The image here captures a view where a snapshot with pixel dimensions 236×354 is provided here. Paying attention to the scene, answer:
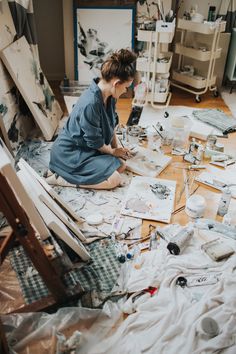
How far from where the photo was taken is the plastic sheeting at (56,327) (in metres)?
1.40

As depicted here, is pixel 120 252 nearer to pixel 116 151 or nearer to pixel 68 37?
pixel 116 151

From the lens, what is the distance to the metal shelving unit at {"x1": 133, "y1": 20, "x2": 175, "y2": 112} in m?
3.14

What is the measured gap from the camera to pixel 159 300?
1.52 metres

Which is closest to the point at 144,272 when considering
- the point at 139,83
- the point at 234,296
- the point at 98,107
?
the point at 234,296

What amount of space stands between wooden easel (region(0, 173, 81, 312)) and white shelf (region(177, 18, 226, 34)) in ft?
9.19

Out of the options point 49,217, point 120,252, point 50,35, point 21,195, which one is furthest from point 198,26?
point 21,195

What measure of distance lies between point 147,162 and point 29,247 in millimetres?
1373

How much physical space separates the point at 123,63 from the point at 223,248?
1209 mm

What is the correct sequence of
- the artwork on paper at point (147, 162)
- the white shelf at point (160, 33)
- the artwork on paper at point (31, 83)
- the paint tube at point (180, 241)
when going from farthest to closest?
the white shelf at point (160, 33), the artwork on paper at point (31, 83), the artwork on paper at point (147, 162), the paint tube at point (180, 241)

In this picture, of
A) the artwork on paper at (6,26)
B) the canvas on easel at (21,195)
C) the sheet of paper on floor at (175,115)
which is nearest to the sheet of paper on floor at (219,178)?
the sheet of paper on floor at (175,115)

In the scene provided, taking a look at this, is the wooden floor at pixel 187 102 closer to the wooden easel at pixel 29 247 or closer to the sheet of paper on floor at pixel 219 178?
the sheet of paper on floor at pixel 219 178

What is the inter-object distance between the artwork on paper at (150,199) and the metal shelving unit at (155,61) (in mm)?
1385

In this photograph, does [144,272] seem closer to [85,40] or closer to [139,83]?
[139,83]

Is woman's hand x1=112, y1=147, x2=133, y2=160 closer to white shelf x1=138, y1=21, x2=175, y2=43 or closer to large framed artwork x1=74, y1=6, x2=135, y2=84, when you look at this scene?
white shelf x1=138, y1=21, x2=175, y2=43
